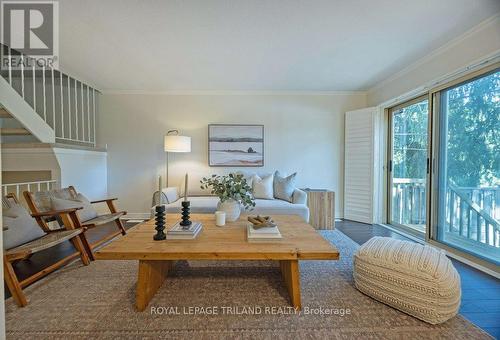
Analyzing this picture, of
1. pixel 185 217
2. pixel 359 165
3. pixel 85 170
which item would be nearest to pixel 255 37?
pixel 185 217

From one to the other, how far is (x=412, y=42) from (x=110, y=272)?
3.79 m

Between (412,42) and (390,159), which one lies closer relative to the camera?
(412,42)

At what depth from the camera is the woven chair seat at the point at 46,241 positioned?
5.51 ft

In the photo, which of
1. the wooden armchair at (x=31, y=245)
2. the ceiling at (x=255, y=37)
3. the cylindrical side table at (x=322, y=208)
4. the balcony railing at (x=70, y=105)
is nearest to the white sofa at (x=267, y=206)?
the cylindrical side table at (x=322, y=208)

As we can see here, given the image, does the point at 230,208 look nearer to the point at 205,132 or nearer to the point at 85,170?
the point at 205,132

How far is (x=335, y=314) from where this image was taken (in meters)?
1.52

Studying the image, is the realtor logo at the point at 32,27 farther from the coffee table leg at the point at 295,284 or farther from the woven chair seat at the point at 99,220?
the coffee table leg at the point at 295,284

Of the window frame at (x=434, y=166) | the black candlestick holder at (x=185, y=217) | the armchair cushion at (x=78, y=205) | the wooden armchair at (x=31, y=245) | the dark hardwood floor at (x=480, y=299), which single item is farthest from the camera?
the window frame at (x=434, y=166)

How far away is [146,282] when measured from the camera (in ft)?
5.11

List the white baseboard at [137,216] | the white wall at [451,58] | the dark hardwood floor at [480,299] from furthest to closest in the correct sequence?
the white baseboard at [137,216] < the white wall at [451,58] < the dark hardwood floor at [480,299]

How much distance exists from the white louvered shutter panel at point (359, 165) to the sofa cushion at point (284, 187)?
1.15 meters

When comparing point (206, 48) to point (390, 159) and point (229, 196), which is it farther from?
point (390, 159)

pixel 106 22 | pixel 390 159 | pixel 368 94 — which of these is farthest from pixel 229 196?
pixel 368 94

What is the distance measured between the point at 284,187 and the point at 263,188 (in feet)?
1.07
